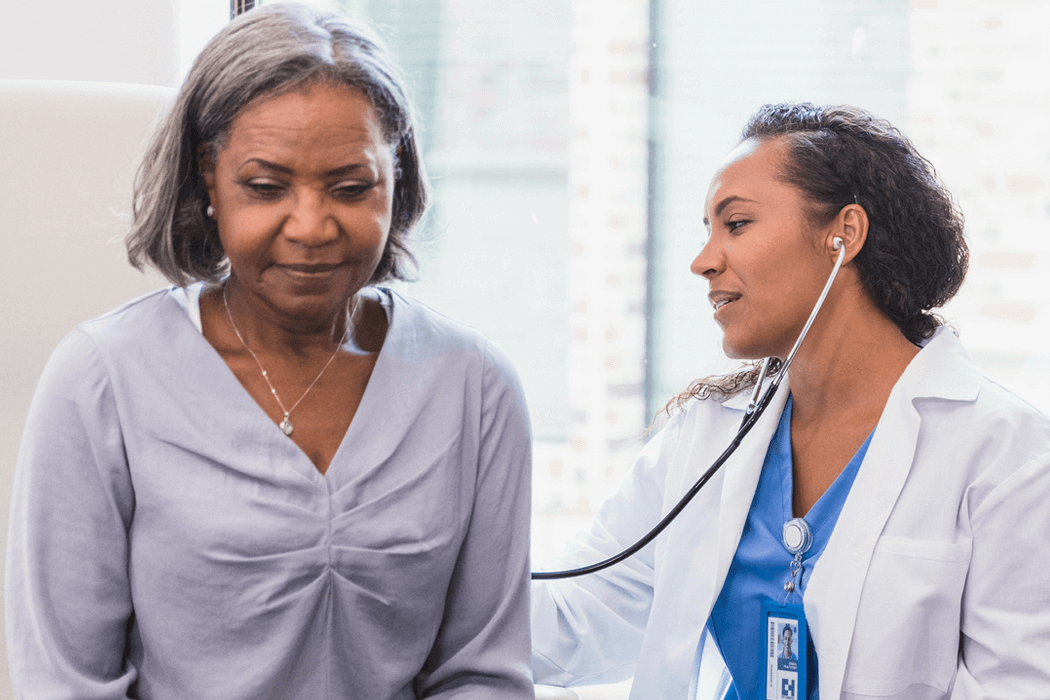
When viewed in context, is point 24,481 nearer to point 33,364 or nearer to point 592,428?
point 33,364

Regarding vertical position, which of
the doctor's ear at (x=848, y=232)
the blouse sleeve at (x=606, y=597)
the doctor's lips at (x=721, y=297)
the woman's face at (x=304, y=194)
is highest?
the woman's face at (x=304, y=194)

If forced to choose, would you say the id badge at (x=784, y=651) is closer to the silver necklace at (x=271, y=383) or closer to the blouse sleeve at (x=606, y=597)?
the blouse sleeve at (x=606, y=597)

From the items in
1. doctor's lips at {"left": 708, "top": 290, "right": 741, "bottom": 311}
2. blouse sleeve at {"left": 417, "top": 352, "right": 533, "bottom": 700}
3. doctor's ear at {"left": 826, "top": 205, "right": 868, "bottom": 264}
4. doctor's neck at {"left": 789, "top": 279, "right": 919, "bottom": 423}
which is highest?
doctor's ear at {"left": 826, "top": 205, "right": 868, "bottom": 264}

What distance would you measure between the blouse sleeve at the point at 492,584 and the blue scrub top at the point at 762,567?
352 mm

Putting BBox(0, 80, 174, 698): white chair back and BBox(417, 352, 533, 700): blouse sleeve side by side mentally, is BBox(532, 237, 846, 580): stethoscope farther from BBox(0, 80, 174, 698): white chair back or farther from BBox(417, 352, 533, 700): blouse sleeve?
BBox(0, 80, 174, 698): white chair back

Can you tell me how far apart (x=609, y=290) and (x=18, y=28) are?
4.32ft

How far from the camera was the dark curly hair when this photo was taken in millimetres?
1266

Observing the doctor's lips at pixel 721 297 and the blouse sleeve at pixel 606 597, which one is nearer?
the doctor's lips at pixel 721 297

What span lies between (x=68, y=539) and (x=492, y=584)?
437mm

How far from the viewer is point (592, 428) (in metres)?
2.34

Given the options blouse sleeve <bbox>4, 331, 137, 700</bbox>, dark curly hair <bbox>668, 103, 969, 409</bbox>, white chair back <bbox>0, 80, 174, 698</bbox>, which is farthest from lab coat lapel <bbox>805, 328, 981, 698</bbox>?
white chair back <bbox>0, 80, 174, 698</bbox>

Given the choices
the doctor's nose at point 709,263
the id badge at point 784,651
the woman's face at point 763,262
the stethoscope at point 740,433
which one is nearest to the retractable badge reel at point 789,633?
the id badge at point 784,651

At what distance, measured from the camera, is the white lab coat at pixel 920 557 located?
43.2 inches

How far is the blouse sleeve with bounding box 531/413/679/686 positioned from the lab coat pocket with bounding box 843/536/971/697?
1.24 feet
